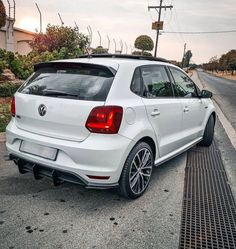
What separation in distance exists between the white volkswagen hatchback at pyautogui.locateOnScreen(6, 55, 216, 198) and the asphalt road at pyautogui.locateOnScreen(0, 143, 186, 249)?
280mm

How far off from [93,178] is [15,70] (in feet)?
31.0

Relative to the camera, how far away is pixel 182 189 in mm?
3975

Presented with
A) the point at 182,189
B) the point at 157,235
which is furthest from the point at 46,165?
the point at 182,189

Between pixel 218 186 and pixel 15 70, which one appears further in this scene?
pixel 15 70

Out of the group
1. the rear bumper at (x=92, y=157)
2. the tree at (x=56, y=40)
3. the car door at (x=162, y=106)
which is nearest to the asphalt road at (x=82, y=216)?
the rear bumper at (x=92, y=157)

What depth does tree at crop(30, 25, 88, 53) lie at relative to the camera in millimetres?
17141

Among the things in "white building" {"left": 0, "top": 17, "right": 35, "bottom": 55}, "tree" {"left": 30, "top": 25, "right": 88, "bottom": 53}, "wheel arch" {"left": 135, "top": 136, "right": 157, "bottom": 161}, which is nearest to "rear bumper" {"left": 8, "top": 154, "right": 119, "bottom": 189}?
"wheel arch" {"left": 135, "top": 136, "right": 157, "bottom": 161}

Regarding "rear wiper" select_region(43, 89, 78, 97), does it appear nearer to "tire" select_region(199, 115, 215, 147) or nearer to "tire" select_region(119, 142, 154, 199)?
"tire" select_region(119, 142, 154, 199)

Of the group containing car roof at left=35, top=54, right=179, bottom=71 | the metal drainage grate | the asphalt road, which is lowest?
the asphalt road

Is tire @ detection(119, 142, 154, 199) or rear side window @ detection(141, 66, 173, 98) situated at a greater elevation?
rear side window @ detection(141, 66, 173, 98)

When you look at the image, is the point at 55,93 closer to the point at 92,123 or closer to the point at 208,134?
the point at 92,123

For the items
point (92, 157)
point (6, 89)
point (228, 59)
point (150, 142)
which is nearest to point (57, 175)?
point (92, 157)

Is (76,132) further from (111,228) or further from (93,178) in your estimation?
(111,228)

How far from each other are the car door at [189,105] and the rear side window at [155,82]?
0.26m
